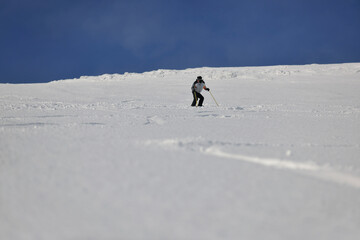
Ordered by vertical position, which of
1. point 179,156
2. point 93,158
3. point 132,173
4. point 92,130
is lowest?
point 132,173

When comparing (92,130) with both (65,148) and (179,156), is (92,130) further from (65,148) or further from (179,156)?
(179,156)

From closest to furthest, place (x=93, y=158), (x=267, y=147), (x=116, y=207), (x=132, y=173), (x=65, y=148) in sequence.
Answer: (x=116, y=207)
(x=132, y=173)
(x=93, y=158)
(x=65, y=148)
(x=267, y=147)

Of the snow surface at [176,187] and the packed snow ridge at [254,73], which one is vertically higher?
the packed snow ridge at [254,73]

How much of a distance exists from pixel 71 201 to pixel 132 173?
62 centimetres

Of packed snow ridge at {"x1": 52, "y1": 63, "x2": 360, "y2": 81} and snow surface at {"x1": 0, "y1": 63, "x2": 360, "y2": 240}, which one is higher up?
packed snow ridge at {"x1": 52, "y1": 63, "x2": 360, "y2": 81}

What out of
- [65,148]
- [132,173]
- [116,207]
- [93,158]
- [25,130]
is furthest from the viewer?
[25,130]

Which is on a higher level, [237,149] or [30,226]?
[237,149]

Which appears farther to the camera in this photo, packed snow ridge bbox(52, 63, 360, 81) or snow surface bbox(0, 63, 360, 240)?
packed snow ridge bbox(52, 63, 360, 81)

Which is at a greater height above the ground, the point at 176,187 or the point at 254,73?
the point at 254,73

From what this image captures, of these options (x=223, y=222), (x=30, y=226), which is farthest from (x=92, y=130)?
(x=223, y=222)

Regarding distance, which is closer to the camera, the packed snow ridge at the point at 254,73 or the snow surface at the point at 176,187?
the snow surface at the point at 176,187

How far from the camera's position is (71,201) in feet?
6.43

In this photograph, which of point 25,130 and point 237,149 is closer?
point 237,149

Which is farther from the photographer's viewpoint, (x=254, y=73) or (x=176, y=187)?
(x=254, y=73)
